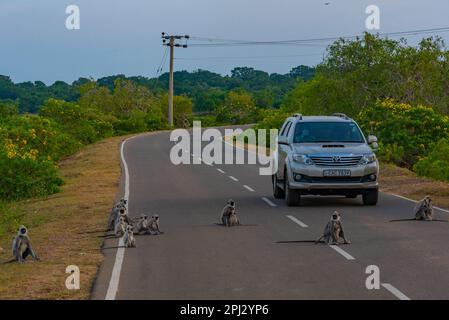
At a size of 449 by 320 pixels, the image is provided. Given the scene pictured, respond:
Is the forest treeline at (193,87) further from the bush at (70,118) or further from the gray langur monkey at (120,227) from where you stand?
the gray langur monkey at (120,227)

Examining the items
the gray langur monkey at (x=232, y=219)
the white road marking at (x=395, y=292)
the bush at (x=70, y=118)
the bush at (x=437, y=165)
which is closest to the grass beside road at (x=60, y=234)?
the gray langur monkey at (x=232, y=219)

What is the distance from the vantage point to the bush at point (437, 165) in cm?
3225

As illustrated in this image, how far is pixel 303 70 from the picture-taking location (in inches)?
7510

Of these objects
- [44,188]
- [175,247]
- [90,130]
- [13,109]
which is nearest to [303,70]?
[90,130]

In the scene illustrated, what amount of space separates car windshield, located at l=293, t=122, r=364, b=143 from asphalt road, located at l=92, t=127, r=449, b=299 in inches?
60.0

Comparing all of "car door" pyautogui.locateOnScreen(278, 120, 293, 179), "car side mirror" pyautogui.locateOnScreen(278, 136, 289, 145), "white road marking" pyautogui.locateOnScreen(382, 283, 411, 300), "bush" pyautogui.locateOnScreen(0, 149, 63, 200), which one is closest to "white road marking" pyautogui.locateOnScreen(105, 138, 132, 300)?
"white road marking" pyautogui.locateOnScreen(382, 283, 411, 300)

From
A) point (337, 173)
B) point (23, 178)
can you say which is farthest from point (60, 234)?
point (23, 178)

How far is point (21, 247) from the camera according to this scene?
1298 centimetres

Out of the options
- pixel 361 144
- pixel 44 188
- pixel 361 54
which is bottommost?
pixel 44 188

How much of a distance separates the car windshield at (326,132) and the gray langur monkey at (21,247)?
9241mm

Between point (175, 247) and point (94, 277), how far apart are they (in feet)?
8.99

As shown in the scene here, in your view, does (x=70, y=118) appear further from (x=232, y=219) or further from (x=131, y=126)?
(x=232, y=219)

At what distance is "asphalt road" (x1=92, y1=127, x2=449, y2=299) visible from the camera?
10.6m
